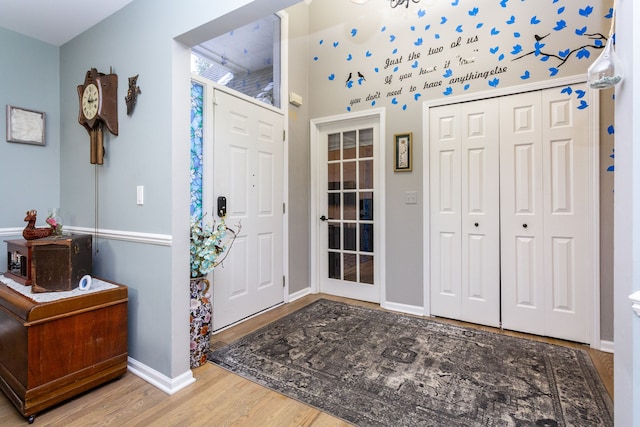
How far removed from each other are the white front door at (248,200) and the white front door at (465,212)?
1.55 m

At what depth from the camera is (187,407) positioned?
63.9 inches

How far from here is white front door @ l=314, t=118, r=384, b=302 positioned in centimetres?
328

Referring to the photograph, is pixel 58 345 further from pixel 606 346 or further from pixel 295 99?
pixel 606 346

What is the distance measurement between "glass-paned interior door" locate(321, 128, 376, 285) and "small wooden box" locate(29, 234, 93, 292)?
234 centimetres

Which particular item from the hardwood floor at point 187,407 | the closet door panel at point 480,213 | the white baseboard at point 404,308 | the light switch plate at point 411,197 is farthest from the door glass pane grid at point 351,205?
the hardwood floor at point 187,407

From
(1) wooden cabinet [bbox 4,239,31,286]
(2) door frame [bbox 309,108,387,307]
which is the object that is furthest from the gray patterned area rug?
(1) wooden cabinet [bbox 4,239,31,286]

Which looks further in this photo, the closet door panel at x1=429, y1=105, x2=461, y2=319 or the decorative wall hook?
the closet door panel at x1=429, y1=105, x2=461, y2=319

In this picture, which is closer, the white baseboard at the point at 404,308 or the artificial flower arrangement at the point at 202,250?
the artificial flower arrangement at the point at 202,250

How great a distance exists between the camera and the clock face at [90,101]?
1.99 metres

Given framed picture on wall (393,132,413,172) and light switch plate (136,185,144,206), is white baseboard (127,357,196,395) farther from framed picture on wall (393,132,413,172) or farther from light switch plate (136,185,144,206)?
framed picture on wall (393,132,413,172)

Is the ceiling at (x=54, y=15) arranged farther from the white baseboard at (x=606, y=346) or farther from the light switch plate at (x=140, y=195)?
the white baseboard at (x=606, y=346)

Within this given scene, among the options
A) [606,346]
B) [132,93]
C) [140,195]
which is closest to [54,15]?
[132,93]

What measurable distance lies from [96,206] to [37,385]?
1145 millimetres

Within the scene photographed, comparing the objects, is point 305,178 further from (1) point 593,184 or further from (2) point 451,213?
(1) point 593,184
